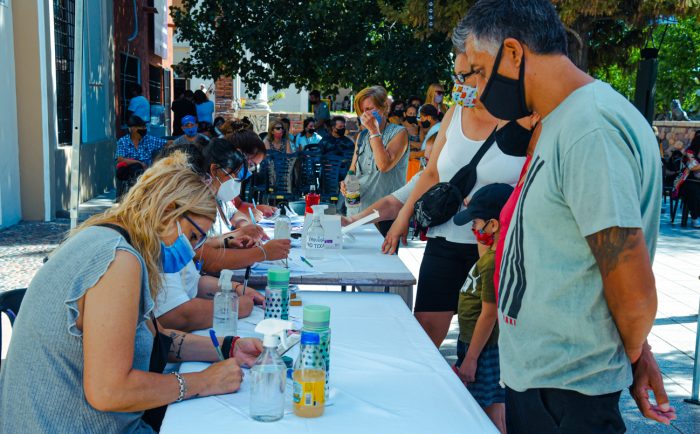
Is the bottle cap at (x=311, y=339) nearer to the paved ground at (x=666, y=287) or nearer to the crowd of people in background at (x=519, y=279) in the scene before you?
the crowd of people in background at (x=519, y=279)

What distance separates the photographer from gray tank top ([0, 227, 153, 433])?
1921 mm

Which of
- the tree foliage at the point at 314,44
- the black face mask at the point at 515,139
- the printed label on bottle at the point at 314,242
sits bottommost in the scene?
the printed label on bottle at the point at 314,242

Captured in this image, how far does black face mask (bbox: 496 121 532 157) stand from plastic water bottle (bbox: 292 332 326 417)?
45.7 inches

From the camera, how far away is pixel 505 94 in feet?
6.04

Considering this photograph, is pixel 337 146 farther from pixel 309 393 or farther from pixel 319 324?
pixel 309 393

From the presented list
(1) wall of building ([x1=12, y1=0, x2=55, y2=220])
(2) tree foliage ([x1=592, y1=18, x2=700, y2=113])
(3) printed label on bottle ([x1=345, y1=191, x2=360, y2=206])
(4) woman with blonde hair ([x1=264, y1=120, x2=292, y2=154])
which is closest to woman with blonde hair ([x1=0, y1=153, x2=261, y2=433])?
(3) printed label on bottle ([x1=345, y1=191, x2=360, y2=206])

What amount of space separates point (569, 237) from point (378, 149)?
4068mm

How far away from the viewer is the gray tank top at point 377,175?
234 inches

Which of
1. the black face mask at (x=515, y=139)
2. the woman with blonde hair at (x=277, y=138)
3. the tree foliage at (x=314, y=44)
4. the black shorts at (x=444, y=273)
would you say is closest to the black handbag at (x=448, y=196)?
the black shorts at (x=444, y=273)

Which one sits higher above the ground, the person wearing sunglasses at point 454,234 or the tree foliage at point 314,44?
the tree foliage at point 314,44

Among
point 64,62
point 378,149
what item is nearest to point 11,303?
point 378,149

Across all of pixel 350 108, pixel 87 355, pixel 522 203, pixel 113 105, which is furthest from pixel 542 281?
pixel 350 108

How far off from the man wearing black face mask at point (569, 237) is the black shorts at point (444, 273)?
1544mm

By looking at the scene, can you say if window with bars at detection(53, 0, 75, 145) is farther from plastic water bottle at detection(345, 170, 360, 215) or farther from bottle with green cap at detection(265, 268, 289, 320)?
bottle with green cap at detection(265, 268, 289, 320)
